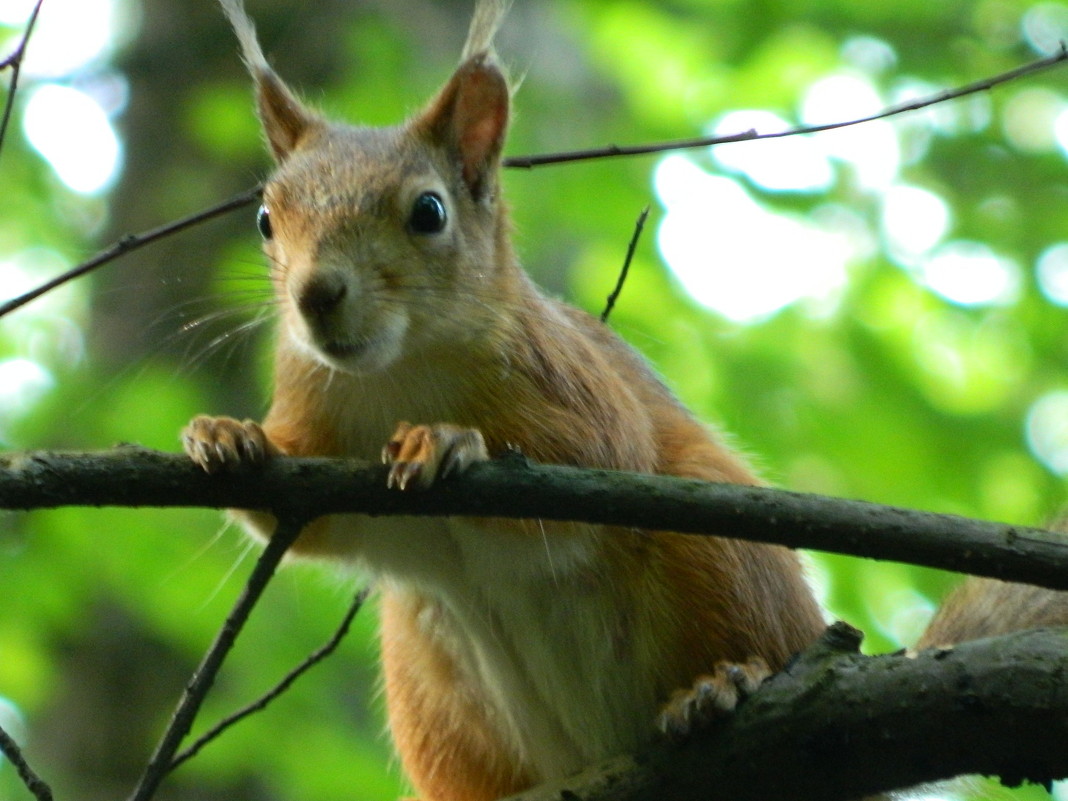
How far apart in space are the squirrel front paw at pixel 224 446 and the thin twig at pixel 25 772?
2.11 ft

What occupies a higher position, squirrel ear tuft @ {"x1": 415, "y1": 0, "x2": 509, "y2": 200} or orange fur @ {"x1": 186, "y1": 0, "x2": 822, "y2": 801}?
squirrel ear tuft @ {"x1": 415, "y1": 0, "x2": 509, "y2": 200}

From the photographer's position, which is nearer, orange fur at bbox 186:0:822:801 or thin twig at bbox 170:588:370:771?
thin twig at bbox 170:588:370:771

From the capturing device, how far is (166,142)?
7.54 meters

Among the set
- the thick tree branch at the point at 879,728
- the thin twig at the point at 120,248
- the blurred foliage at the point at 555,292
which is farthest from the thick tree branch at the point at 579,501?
the blurred foliage at the point at 555,292

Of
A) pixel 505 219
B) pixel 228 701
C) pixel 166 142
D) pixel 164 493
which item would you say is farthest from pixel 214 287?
pixel 164 493

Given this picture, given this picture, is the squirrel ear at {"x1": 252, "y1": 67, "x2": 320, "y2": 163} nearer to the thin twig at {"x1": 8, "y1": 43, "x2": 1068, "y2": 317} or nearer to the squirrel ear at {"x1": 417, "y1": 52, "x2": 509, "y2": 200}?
the squirrel ear at {"x1": 417, "y1": 52, "x2": 509, "y2": 200}

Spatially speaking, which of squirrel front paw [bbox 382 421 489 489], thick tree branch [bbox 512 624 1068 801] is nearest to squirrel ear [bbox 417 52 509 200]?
squirrel front paw [bbox 382 421 489 489]

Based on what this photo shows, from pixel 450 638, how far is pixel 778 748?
123cm

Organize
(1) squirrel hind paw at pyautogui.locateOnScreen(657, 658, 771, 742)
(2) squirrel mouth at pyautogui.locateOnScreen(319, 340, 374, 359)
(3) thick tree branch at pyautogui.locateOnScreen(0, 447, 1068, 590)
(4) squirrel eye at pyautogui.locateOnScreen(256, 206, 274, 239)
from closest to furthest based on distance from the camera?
(3) thick tree branch at pyautogui.locateOnScreen(0, 447, 1068, 590) < (1) squirrel hind paw at pyautogui.locateOnScreen(657, 658, 771, 742) < (2) squirrel mouth at pyautogui.locateOnScreen(319, 340, 374, 359) < (4) squirrel eye at pyautogui.locateOnScreen(256, 206, 274, 239)

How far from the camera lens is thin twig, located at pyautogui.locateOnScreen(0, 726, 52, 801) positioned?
246 cm

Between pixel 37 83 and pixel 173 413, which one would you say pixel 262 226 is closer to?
pixel 173 413

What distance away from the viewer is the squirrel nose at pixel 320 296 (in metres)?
2.92

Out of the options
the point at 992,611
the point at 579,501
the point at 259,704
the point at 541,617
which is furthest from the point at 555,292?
the point at 579,501

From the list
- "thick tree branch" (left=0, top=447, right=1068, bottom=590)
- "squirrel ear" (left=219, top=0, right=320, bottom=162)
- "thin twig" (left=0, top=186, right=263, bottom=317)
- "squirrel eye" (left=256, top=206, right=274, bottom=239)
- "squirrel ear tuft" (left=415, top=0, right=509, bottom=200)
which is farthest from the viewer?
"squirrel ear" (left=219, top=0, right=320, bottom=162)
